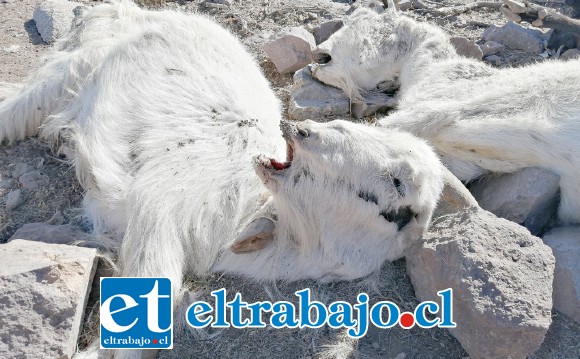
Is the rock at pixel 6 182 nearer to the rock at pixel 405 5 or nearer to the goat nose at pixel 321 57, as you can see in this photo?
the goat nose at pixel 321 57

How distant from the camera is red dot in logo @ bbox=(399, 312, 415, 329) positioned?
348cm

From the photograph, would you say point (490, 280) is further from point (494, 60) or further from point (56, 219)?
point (494, 60)

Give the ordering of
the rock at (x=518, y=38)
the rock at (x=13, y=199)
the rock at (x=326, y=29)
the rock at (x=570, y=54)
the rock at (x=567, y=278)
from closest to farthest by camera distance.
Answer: the rock at (x=567, y=278) → the rock at (x=13, y=199) → the rock at (x=570, y=54) → the rock at (x=518, y=38) → the rock at (x=326, y=29)

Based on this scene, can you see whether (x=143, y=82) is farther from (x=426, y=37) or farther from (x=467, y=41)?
(x=467, y=41)

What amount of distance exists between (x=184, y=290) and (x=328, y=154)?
43.2 inches

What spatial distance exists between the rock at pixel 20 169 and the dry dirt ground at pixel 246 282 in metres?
0.01

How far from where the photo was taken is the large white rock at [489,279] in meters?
3.09

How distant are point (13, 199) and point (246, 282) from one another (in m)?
1.82

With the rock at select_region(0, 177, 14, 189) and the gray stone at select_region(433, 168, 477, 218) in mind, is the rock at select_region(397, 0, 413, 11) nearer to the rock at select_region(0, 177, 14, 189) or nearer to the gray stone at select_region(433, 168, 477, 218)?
the gray stone at select_region(433, 168, 477, 218)

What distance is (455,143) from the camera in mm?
4266

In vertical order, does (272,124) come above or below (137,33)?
below

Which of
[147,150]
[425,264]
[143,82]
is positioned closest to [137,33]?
[143,82]

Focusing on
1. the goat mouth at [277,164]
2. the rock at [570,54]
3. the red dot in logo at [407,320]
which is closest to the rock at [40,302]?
the goat mouth at [277,164]

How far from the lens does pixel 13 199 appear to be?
4.47 meters
